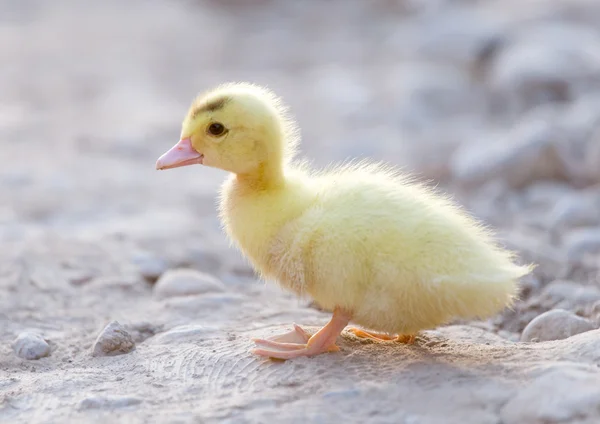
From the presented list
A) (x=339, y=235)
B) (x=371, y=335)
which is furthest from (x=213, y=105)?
(x=371, y=335)

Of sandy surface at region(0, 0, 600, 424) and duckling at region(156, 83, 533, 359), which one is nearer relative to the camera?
sandy surface at region(0, 0, 600, 424)

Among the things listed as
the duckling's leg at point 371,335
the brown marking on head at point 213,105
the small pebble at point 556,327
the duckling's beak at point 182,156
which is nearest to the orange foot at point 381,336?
the duckling's leg at point 371,335

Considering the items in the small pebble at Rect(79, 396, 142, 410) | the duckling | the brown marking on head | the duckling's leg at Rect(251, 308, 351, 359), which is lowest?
the small pebble at Rect(79, 396, 142, 410)

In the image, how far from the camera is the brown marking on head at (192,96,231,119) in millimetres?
2914

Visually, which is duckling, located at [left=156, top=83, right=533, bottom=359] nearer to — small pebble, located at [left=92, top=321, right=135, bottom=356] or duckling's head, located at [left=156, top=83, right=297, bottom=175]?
duckling's head, located at [left=156, top=83, right=297, bottom=175]

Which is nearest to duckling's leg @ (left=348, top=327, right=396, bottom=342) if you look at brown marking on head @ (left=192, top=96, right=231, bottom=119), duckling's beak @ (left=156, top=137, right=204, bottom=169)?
duckling's beak @ (left=156, top=137, right=204, bottom=169)

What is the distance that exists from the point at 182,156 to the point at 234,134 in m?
0.22

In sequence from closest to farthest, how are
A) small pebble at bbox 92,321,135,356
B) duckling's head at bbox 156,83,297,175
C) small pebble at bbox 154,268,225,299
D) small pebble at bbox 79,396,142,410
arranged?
small pebble at bbox 79,396,142,410, duckling's head at bbox 156,83,297,175, small pebble at bbox 92,321,135,356, small pebble at bbox 154,268,225,299

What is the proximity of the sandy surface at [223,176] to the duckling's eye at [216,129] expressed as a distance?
0.74m

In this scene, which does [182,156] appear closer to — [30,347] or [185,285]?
[30,347]

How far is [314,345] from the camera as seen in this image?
9.12 ft

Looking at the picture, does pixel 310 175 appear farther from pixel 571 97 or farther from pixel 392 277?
pixel 571 97

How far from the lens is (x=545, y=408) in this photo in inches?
88.5

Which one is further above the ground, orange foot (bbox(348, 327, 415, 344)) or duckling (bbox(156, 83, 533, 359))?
duckling (bbox(156, 83, 533, 359))
